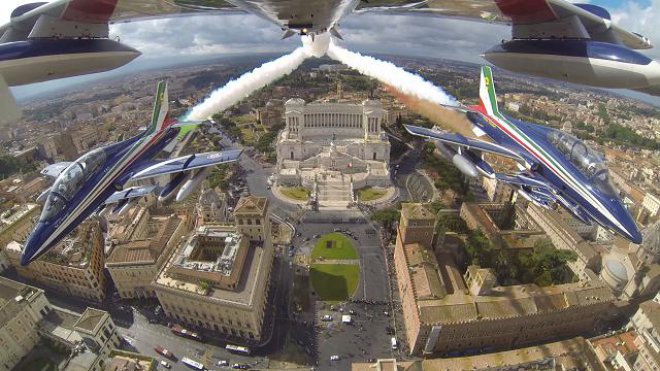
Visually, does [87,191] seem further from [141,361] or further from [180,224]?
[180,224]

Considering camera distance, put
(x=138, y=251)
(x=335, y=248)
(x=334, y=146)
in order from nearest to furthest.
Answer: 1. (x=138, y=251)
2. (x=335, y=248)
3. (x=334, y=146)

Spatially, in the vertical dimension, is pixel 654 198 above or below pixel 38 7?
below

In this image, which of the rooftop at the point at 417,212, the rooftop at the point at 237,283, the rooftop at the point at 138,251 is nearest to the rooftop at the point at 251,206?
the rooftop at the point at 237,283

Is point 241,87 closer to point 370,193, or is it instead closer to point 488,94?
point 488,94

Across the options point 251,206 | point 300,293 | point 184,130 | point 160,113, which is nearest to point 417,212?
point 300,293

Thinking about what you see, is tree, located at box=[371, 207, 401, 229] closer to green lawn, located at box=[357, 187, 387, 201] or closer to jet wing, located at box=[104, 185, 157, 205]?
green lawn, located at box=[357, 187, 387, 201]

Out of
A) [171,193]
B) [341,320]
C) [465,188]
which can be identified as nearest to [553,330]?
[341,320]
